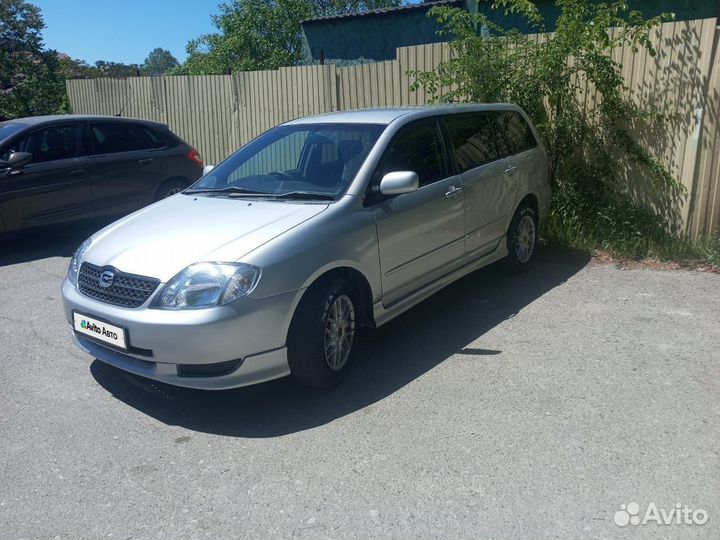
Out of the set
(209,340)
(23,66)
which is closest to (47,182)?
(209,340)

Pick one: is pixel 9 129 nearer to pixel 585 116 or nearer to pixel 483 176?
pixel 483 176

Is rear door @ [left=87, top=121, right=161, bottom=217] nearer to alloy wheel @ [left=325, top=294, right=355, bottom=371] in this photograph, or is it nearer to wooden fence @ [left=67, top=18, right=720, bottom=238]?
wooden fence @ [left=67, top=18, right=720, bottom=238]

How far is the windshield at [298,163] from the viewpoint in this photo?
4.80 meters

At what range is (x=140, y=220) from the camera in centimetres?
479

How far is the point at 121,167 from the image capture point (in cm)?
868

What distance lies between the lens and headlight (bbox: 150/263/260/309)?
12.5 feet

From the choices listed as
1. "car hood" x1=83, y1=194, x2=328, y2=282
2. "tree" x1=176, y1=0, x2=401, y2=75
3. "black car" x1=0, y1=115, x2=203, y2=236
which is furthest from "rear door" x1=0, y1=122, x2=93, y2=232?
"tree" x1=176, y1=0, x2=401, y2=75

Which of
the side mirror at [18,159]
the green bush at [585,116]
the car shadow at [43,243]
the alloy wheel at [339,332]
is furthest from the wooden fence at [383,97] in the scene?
the alloy wheel at [339,332]

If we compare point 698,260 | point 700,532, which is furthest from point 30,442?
point 698,260

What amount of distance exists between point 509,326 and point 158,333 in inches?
113

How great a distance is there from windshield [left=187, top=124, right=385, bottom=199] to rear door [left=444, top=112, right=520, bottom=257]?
3.28 ft

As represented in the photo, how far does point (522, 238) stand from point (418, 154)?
1.97 m

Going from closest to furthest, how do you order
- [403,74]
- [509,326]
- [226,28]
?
1. [509,326]
2. [403,74]
3. [226,28]

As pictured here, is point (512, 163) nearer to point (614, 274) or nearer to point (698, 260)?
point (614, 274)
